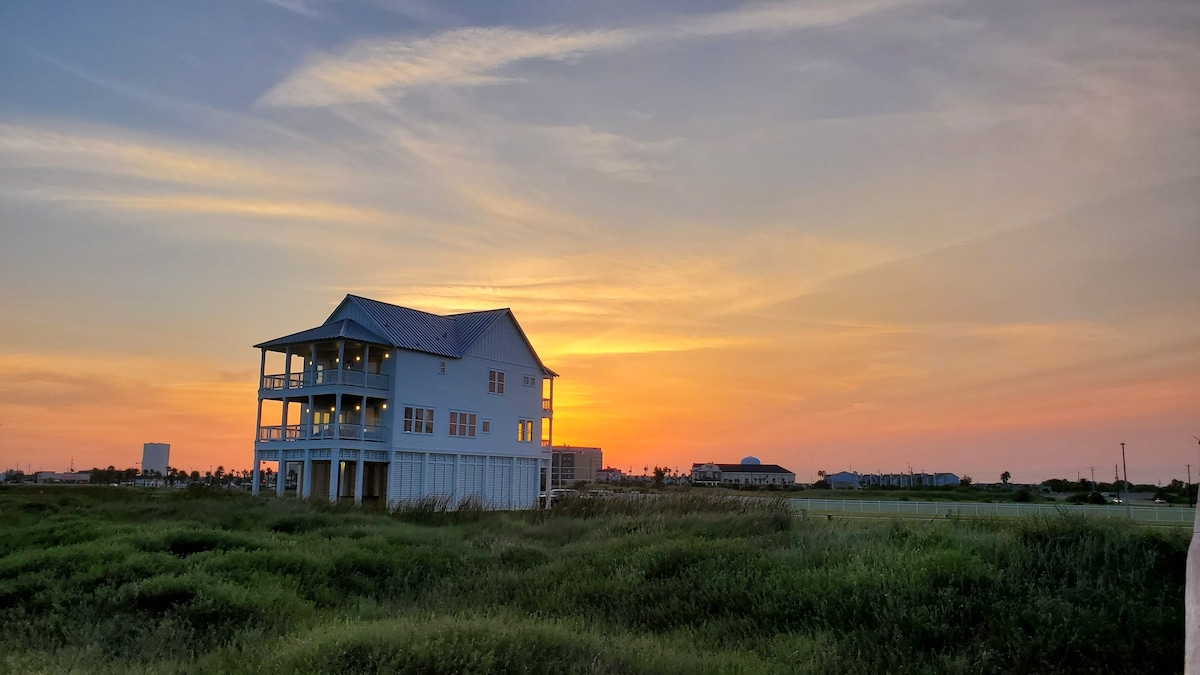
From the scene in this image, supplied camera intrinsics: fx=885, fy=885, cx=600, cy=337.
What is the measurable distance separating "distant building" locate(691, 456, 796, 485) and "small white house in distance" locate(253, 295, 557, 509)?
327 ft

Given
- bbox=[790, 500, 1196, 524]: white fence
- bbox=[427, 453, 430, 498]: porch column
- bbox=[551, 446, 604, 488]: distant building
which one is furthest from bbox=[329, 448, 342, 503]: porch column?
bbox=[551, 446, 604, 488]: distant building

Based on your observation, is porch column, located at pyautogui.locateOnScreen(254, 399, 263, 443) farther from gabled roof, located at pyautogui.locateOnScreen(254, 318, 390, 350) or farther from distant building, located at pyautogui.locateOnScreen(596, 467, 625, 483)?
distant building, located at pyautogui.locateOnScreen(596, 467, 625, 483)

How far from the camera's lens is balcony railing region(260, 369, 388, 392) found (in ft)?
128

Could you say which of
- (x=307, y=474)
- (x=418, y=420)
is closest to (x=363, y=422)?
(x=418, y=420)

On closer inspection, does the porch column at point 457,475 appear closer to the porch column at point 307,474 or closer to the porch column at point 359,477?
the porch column at point 359,477

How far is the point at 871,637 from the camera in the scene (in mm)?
11328

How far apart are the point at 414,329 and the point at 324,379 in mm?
5154

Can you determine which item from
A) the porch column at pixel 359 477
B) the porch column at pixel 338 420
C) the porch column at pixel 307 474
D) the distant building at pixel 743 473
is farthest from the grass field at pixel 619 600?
the distant building at pixel 743 473

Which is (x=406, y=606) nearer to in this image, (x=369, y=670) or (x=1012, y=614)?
(x=369, y=670)

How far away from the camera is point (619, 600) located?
47.7 ft

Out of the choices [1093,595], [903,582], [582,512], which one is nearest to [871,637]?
[903,582]

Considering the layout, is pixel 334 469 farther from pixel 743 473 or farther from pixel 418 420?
pixel 743 473

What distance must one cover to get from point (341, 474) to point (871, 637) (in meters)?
35.9

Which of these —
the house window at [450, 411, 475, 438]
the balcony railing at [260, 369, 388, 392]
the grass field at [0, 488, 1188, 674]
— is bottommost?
the grass field at [0, 488, 1188, 674]
